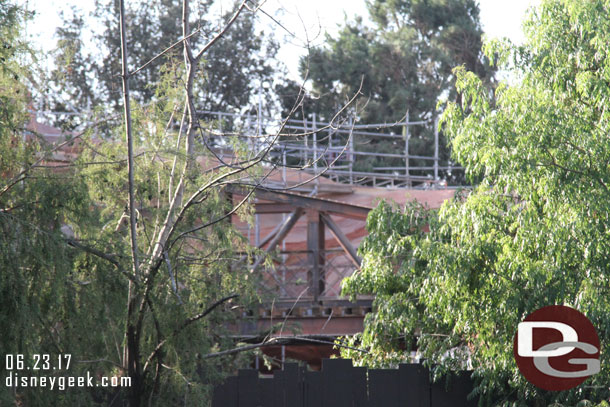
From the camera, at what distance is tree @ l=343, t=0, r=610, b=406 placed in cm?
715

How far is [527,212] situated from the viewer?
7.34 metres

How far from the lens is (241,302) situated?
902 centimetres

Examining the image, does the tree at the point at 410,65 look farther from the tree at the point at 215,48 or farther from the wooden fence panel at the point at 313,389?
the wooden fence panel at the point at 313,389

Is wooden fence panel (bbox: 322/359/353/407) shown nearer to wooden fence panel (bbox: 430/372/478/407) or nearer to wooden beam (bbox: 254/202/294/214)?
wooden fence panel (bbox: 430/372/478/407)

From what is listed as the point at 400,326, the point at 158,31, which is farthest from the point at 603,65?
the point at 158,31

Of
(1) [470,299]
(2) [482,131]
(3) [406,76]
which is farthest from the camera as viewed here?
(3) [406,76]

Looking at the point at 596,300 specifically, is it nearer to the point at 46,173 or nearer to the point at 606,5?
the point at 606,5

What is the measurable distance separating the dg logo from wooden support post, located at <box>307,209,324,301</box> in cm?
438

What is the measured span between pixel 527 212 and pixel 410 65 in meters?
19.0

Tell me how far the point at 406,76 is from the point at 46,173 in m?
20.3

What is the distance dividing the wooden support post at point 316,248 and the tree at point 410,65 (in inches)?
503

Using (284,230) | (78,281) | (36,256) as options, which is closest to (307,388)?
(78,281)

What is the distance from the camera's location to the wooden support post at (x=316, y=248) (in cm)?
1187

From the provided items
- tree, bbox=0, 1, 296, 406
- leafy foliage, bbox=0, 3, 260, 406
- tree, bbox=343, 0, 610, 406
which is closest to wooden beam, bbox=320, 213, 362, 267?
tree, bbox=343, 0, 610, 406
